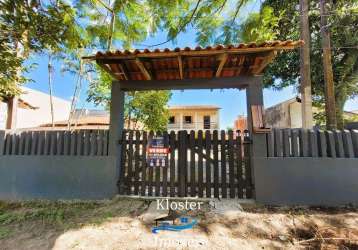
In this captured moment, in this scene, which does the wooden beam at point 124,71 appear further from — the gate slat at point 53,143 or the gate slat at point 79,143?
the gate slat at point 53,143

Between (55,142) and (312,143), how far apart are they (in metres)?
5.04

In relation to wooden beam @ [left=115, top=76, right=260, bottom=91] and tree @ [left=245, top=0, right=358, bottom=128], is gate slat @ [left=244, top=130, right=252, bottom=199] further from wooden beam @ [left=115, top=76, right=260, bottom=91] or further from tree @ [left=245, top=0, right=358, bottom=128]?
tree @ [left=245, top=0, right=358, bottom=128]

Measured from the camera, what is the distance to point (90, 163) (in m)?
3.94

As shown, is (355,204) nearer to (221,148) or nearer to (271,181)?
(271,181)

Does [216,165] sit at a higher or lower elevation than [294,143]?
lower

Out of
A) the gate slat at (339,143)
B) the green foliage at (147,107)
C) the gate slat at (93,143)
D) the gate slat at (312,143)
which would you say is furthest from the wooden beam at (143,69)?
the green foliage at (147,107)

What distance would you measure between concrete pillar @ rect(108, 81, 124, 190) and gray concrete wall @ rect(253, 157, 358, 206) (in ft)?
8.80

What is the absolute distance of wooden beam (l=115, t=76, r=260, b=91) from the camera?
3.85 meters

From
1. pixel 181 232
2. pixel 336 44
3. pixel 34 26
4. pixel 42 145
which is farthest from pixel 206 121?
pixel 181 232

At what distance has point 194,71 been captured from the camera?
402cm

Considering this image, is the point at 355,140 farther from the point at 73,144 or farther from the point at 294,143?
the point at 73,144

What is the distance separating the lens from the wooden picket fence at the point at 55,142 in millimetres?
4012

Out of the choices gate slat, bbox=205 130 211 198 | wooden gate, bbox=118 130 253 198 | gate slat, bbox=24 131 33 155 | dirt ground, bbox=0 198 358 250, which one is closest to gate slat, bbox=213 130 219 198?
wooden gate, bbox=118 130 253 198

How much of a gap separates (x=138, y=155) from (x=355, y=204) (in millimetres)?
4013
